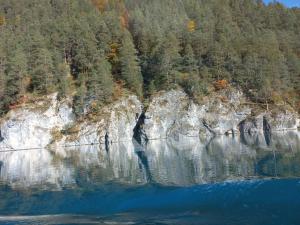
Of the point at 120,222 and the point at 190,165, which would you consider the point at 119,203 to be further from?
the point at 190,165

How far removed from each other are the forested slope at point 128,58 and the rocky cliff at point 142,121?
2.38 metres

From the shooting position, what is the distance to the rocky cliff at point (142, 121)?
67.8 m

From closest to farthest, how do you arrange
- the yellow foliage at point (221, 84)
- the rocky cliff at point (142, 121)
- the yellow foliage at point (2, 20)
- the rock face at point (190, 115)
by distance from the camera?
the rocky cliff at point (142, 121)
the rock face at point (190, 115)
the yellow foliage at point (221, 84)
the yellow foliage at point (2, 20)

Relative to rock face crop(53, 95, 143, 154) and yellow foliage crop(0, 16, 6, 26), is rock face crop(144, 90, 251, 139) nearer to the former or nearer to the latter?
rock face crop(53, 95, 143, 154)

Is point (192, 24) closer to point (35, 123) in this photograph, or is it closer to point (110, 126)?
point (110, 126)

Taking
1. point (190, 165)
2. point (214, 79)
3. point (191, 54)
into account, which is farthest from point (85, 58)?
point (190, 165)

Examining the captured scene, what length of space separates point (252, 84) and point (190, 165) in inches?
2120

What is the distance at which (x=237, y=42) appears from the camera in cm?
8544

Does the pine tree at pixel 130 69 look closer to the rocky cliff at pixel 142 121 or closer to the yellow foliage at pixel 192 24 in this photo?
the rocky cliff at pixel 142 121

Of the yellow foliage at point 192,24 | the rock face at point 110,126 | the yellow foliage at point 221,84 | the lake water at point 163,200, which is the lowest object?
the lake water at point 163,200

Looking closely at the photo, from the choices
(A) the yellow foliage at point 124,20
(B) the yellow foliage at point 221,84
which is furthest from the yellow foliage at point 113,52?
(B) the yellow foliage at point 221,84

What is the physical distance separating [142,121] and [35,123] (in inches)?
773

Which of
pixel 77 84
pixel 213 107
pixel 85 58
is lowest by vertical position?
pixel 213 107

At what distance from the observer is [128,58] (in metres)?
77.4
